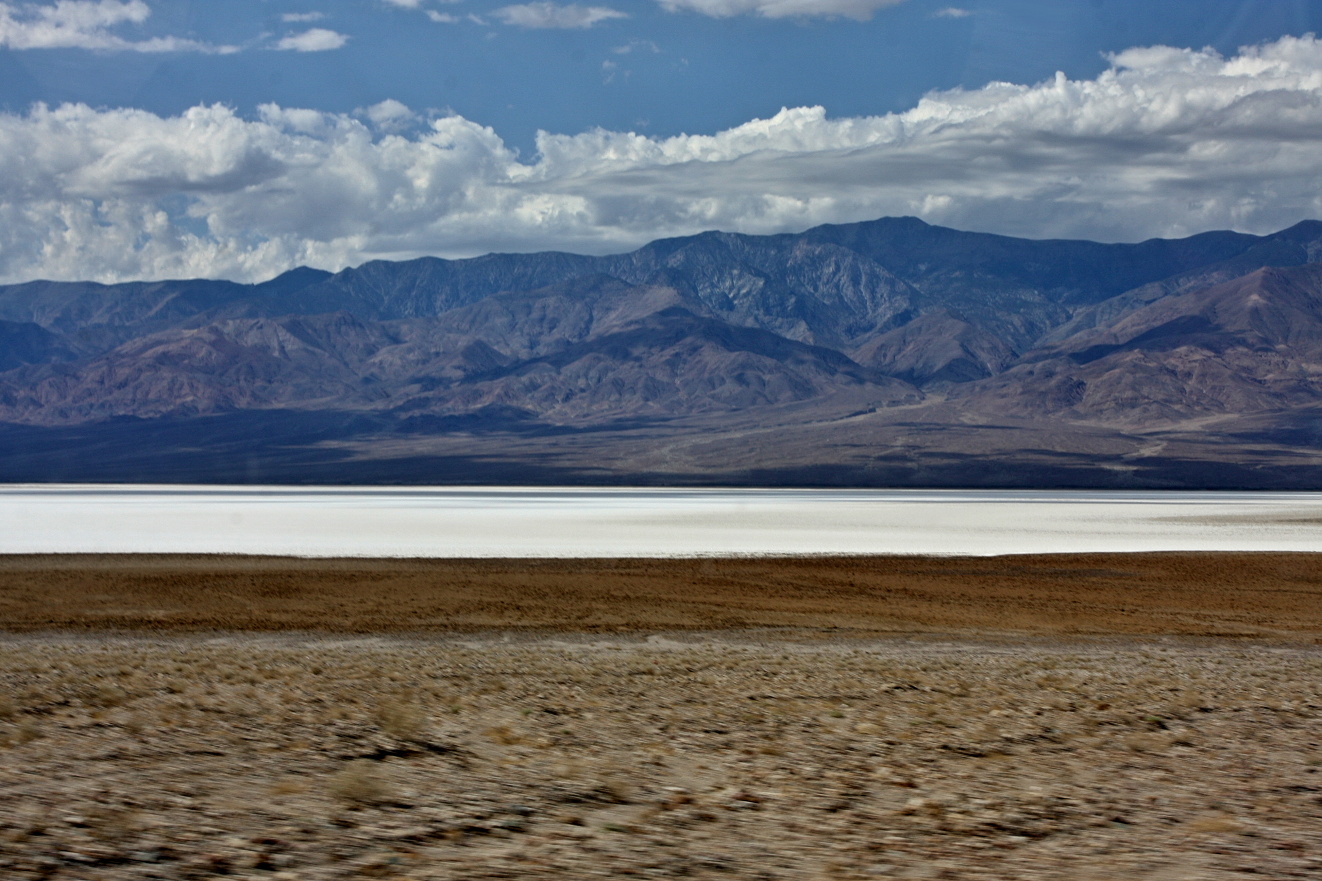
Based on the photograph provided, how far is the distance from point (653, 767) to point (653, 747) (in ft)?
2.62

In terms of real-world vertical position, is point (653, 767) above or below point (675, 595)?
above

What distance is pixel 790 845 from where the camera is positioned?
7262mm

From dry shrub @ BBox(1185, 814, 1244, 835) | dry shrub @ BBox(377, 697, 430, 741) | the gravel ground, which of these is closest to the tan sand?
the gravel ground

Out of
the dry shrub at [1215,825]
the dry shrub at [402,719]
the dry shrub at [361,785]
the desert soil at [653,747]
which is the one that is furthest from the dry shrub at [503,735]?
the dry shrub at [1215,825]

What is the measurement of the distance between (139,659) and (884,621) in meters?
12.7

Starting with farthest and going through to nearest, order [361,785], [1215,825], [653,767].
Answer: [653,767] → [361,785] → [1215,825]

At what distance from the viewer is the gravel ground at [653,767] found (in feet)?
22.8

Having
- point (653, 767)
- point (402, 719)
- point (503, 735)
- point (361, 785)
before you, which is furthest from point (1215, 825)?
point (402, 719)

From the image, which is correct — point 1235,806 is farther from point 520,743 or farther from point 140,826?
point 140,826

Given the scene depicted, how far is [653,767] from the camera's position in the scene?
9.41 meters

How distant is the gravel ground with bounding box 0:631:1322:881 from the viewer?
6938mm

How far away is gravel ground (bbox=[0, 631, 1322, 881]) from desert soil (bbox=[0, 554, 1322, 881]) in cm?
4

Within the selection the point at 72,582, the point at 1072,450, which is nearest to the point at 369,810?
the point at 72,582

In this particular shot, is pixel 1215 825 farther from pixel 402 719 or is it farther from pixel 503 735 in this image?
pixel 402 719
